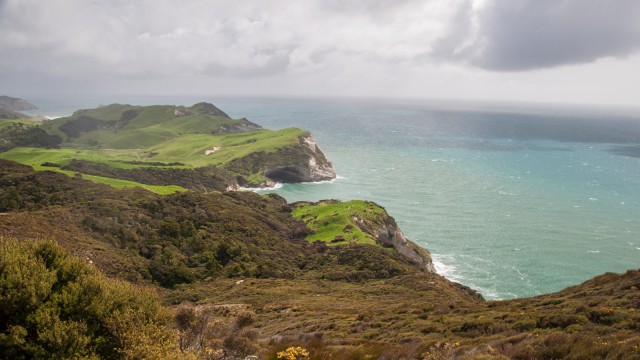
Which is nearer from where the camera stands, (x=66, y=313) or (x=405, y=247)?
(x=66, y=313)

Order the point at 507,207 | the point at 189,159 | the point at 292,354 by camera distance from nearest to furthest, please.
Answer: the point at 292,354, the point at 507,207, the point at 189,159

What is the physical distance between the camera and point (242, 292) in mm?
45562

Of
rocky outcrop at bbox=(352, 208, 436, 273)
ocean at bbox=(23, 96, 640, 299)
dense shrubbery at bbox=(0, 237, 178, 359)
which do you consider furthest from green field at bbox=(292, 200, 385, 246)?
dense shrubbery at bbox=(0, 237, 178, 359)

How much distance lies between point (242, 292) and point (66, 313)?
2688 cm

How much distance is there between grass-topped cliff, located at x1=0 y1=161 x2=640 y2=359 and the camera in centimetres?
1841

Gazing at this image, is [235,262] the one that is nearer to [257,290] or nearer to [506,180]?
[257,290]

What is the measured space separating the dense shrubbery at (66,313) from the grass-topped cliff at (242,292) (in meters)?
0.07

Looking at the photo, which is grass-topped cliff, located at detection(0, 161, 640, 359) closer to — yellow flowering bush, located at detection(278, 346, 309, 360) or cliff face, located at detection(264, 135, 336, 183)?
yellow flowering bush, located at detection(278, 346, 309, 360)

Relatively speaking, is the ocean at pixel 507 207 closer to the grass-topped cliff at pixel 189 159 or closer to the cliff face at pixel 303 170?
the cliff face at pixel 303 170

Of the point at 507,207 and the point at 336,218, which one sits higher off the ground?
the point at 336,218

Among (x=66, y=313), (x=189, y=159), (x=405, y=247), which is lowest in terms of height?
(x=405, y=247)

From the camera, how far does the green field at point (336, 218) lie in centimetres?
7425

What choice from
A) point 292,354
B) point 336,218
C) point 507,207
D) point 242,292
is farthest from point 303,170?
point 292,354

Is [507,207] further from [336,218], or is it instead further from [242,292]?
[242,292]
